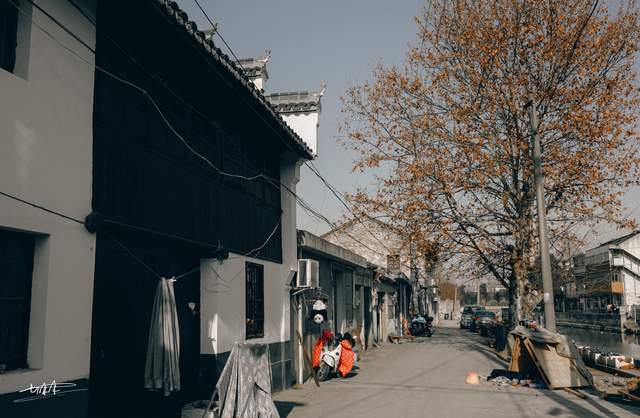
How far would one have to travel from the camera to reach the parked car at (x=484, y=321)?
123 ft

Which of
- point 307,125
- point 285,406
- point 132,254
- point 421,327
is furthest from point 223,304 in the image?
point 421,327

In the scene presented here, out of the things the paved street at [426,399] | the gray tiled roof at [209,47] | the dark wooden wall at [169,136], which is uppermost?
the gray tiled roof at [209,47]

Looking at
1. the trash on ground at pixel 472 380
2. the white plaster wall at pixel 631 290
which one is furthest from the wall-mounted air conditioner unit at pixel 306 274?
the white plaster wall at pixel 631 290

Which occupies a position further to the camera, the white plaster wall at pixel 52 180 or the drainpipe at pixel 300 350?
the drainpipe at pixel 300 350

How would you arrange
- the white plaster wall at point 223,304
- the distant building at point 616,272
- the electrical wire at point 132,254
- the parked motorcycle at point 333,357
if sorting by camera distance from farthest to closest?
the distant building at point 616,272
the parked motorcycle at point 333,357
the white plaster wall at point 223,304
the electrical wire at point 132,254

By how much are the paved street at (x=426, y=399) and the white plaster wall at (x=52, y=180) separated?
5.81m

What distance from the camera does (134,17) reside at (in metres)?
7.38

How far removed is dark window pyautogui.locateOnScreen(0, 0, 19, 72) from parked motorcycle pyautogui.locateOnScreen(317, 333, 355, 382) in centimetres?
1209

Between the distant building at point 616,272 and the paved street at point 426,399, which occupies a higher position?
the distant building at point 616,272

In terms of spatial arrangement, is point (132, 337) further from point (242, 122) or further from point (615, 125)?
point (615, 125)

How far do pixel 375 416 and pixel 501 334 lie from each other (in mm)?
16604

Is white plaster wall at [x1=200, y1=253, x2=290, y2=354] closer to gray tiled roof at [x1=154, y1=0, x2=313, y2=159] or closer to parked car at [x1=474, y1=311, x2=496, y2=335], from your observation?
gray tiled roof at [x1=154, y1=0, x2=313, y2=159]

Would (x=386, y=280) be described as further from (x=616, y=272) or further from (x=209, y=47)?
(x=616, y=272)

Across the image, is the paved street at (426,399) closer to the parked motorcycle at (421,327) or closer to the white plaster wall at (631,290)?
the parked motorcycle at (421,327)
